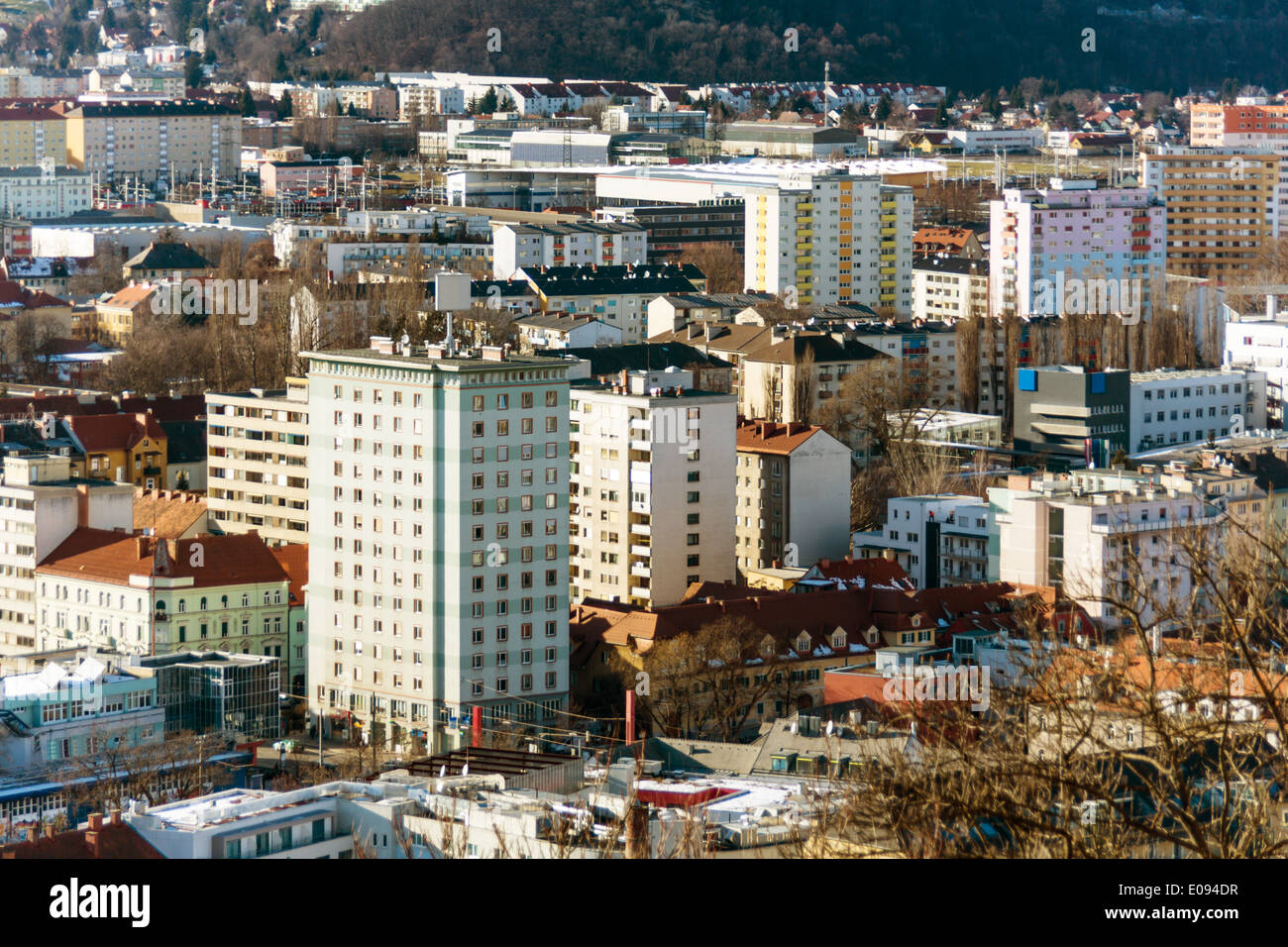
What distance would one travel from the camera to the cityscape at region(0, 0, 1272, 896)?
4805 mm

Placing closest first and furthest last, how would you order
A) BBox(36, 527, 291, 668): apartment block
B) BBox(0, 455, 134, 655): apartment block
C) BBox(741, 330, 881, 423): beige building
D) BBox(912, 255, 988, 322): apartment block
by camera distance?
1. BBox(36, 527, 291, 668): apartment block
2. BBox(0, 455, 134, 655): apartment block
3. BBox(741, 330, 881, 423): beige building
4. BBox(912, 255, 988, 322): apartment block

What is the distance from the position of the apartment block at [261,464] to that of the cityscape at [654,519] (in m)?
0.04

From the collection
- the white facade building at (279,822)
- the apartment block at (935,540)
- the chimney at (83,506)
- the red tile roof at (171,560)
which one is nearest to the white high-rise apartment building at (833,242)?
the apartment block at (935,540)

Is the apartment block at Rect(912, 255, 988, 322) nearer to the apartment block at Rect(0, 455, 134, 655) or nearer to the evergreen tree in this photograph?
the apartment block at Rect(0, 455, 134, 655)

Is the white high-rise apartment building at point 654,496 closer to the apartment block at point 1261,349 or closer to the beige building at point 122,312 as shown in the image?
the apartment block at point 1261,349

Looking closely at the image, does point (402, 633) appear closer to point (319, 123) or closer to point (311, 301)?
point (311, 301)

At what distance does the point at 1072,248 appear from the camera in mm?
35750

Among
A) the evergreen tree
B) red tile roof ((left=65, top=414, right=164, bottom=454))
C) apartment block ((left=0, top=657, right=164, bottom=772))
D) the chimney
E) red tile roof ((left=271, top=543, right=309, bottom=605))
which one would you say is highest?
the evergreen tree

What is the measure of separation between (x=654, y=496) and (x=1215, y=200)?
82.0 feet

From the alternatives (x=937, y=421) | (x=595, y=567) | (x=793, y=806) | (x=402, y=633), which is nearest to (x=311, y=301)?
(x=937, y=421)

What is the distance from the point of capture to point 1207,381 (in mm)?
27641

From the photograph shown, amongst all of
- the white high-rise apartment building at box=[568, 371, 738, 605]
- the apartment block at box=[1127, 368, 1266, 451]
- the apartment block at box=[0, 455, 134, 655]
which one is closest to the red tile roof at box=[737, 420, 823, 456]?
the white high-rise apartment building at box=[568, 371, 738, 605]

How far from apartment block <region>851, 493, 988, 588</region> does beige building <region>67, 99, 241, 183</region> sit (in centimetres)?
3911
